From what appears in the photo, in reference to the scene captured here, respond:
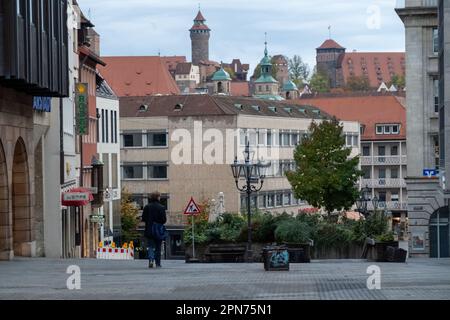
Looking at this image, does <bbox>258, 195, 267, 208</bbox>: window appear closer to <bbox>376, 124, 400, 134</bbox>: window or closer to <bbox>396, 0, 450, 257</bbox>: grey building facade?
<bbox>376, 124, 400, 134</bbox>: window

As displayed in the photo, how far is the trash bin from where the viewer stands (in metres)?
25.9

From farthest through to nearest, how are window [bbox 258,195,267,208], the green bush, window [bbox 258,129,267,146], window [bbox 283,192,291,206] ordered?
window [bbox 283,192,291,206], window [bbox 258,129,267,146], window [bbox 258,195,267,208], the green bush

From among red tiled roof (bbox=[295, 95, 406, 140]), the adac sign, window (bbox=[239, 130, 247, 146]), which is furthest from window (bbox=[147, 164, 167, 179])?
the adac sign

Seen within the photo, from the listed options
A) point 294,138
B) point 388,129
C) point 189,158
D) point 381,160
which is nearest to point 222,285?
point 189,158

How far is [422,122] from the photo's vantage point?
6019 centimetres

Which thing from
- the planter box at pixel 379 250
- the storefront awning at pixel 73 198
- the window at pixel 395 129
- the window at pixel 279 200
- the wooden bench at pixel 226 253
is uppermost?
the window at pixel 395 129

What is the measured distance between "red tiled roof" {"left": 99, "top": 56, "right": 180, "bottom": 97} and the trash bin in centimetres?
14990

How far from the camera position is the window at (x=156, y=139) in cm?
11175

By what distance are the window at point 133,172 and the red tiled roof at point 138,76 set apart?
2503 inches

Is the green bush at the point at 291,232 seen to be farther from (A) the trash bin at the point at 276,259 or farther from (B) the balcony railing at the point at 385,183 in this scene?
(B) the balcony railing at the point at 385,183

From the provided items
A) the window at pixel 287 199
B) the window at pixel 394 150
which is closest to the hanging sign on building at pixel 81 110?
the window at pixel 287 199

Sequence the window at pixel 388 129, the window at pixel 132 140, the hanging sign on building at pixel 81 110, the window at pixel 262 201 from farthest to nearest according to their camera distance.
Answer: the window at pixel 388 129 → the window at pixel 262 201 → the window at pixel 132 140 → the hanging sign on building at pixel 81 110

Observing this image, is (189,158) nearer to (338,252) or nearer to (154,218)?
(338,252)
